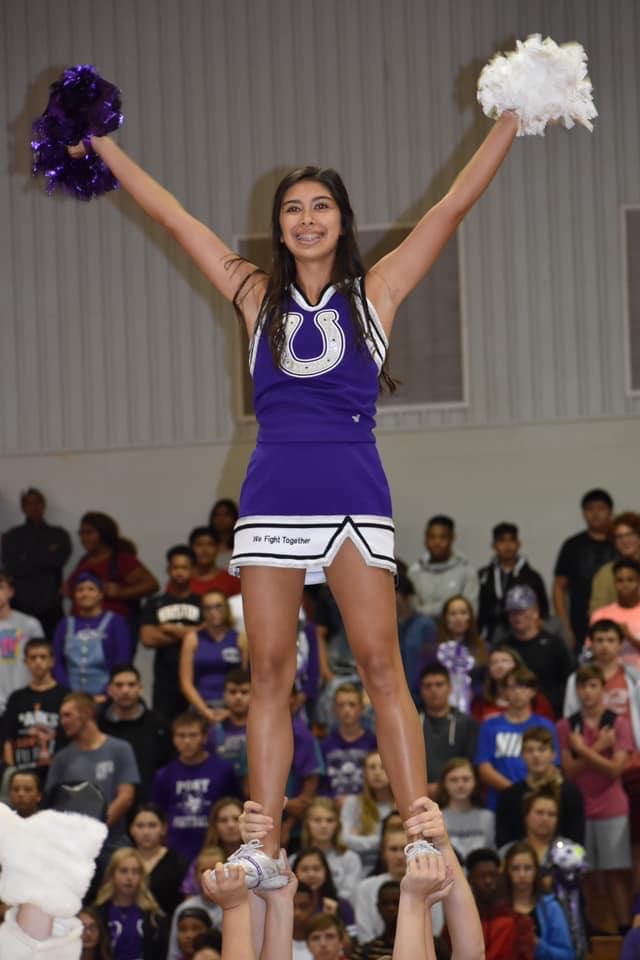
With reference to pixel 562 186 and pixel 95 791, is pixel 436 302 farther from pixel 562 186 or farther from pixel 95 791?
pixel 95 791

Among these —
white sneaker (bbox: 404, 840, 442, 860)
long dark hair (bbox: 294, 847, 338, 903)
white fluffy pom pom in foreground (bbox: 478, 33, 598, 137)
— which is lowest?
long dark hair (bbox: 294, 847, 338, 903)

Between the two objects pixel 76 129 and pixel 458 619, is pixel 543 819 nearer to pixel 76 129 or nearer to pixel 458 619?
pixel 458 619

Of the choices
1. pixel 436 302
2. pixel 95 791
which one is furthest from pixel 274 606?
pixel 436 302

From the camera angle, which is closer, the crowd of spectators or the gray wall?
the crowd of spectators

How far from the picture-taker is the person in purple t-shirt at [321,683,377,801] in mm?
8508

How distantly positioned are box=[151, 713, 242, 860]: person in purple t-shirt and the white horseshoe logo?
441 centimetres

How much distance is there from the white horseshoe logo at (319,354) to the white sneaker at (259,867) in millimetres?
1209

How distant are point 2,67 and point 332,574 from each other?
9.83m

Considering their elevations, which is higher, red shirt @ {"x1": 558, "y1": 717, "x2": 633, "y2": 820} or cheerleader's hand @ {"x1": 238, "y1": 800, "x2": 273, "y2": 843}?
cheerleader's hand @ {"x1": 238, "y1": 800, "x2": 273, "y2": 843}

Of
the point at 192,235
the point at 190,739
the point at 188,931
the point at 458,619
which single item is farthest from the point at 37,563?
the point at 192,235

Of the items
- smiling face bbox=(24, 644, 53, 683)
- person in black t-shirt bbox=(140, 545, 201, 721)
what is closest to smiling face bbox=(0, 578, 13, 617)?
person in black t-shirt bbox=(140, 545, 201, 721)

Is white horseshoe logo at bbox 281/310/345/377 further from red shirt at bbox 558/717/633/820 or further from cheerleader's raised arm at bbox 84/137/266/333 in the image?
red shirt at bbox 558/717/633/820

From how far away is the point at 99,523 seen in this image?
11.7m

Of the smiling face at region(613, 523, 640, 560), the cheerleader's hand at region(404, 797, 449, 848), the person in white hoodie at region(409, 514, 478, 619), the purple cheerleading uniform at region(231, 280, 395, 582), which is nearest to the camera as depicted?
the cheerleader's hand at region(404, 797, 449, 848)
